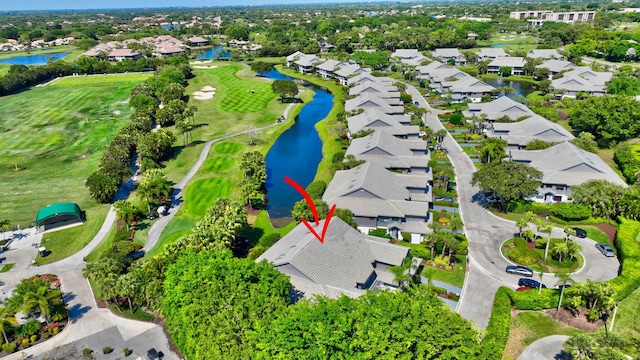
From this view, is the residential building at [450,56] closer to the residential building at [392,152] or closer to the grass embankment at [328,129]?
the grass embankment at [328,129]

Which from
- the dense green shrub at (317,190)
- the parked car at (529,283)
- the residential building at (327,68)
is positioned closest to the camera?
the parked car at (529,283)

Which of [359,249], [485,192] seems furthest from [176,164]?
[485,192]

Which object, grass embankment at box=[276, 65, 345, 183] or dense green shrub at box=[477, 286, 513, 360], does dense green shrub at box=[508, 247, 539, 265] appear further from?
grass embankment at box=[276, 65, 345, 183]

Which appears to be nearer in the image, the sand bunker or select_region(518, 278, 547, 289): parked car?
select_region(518, 278, 547, 289): parked car

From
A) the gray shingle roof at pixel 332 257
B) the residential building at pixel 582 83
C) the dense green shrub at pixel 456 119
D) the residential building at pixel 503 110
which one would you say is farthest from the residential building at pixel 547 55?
the gray shingle roof at pixel 332 257

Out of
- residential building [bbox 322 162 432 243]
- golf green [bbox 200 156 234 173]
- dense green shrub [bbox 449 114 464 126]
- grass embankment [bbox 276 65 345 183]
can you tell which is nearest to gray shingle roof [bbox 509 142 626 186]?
residential building [bbox 322 162 432 243]
